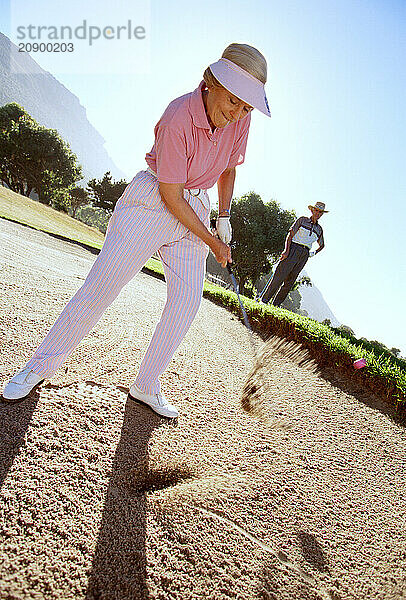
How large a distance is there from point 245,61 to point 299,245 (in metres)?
6.68

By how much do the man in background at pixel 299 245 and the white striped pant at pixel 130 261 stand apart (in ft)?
20.2

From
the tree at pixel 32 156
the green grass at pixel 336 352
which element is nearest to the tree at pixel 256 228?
the green grass at pixel 336 352

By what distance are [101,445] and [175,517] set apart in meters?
0.64

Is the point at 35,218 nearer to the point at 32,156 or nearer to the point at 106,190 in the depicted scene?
the point at 32,156

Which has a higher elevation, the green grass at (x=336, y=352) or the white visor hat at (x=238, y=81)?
the white visor hat at (x=238, y=81)

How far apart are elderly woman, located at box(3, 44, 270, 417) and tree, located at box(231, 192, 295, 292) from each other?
1048 inches

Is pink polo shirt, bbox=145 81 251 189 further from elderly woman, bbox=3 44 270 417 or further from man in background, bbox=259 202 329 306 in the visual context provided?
man in background, bbox=259 202 329 306

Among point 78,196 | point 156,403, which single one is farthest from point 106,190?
point 156,403

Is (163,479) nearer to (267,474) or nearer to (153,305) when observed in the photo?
(267,474)

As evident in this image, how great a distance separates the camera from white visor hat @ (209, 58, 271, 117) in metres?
1.90

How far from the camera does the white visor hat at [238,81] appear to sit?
74.6 inches

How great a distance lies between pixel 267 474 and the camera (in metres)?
2.34

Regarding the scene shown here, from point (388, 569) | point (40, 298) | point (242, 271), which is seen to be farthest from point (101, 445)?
point (242, 271)

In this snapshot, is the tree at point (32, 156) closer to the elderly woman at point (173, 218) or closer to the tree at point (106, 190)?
the tree at point (106, 190)
